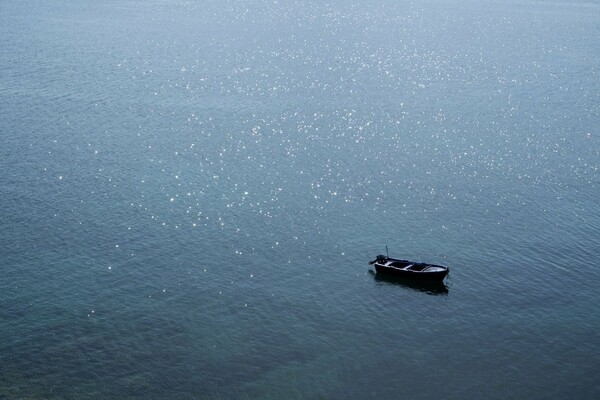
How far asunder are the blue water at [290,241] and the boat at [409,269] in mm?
1572

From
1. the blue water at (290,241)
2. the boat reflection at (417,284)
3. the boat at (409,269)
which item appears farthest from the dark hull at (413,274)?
the blue water at (290,241)

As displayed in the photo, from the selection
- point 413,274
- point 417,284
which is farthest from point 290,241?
point 417,284

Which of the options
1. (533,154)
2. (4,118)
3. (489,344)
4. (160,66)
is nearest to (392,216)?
(489,344)

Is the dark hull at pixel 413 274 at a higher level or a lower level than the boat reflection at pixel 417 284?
higher

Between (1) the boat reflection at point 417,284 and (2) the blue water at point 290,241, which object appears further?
(1) the boat reflection at point 417,284

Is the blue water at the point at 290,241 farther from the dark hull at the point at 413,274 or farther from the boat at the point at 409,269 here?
the boat at the point at 409,269

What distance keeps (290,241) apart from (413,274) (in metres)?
19.2

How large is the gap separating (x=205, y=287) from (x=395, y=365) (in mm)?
27007

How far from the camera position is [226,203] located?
366ft

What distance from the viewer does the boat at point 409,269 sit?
88875mm

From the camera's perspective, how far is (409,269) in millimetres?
91312

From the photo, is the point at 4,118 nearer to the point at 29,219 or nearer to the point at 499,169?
the point at 29,219

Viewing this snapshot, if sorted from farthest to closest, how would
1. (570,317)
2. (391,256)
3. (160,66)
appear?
(160,66) < (391,256) < (570,317)

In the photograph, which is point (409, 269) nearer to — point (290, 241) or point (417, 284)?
point (417, 284)
